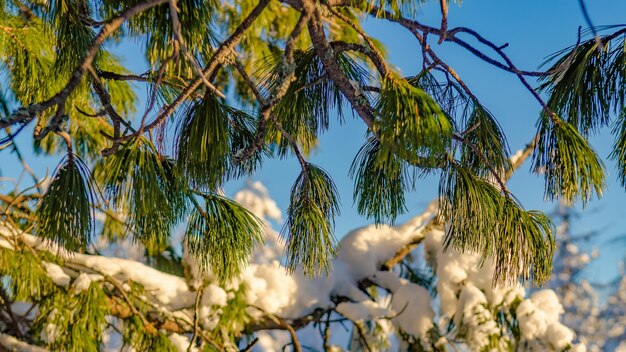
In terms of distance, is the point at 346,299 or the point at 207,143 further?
the point at 346,299

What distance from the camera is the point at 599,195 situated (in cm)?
110

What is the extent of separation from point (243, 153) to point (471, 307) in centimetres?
119

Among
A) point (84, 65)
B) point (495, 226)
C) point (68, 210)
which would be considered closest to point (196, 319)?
point (68, 210)

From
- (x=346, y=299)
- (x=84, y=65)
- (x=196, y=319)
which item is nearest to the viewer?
(x=84, y=65)

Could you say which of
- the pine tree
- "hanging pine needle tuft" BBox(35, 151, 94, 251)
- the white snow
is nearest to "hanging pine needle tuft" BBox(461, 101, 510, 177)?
the pine tree

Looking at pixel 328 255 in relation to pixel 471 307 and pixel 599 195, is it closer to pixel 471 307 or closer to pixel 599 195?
pixel 599 195

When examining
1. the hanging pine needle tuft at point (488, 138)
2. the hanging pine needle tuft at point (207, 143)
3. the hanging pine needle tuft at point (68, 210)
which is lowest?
the hanging pine needle tuft at point (68, 210)

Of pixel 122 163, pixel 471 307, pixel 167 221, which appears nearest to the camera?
pixel 122 163

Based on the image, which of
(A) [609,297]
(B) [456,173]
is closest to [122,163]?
(B) [456,173]

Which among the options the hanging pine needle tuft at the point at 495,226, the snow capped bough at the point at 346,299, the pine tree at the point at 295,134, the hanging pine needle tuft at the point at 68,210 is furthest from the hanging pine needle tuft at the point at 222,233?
the snow capped bough at the point at 346,299

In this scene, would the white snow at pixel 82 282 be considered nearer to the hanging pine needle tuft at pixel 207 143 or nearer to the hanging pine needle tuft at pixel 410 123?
the hanging pine needle tuft at pixel 207 143

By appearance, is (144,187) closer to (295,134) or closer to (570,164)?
(295,134)

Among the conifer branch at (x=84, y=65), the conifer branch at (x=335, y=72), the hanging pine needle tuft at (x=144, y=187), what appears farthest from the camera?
the hanging pine needle tuft at (x=144, y=187)

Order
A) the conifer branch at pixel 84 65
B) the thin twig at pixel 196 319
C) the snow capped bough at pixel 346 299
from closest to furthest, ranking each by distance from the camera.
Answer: the conifer branch at pixel 84 65 → the thin twig at pixel 196 319 → the snow capped bough at pixel 346 299
